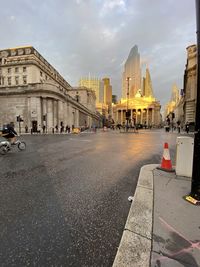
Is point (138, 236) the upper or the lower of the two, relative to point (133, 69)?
lower

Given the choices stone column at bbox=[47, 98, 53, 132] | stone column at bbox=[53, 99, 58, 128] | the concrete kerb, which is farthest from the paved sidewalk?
stone column at bbox=[53, 99, 58, 128]

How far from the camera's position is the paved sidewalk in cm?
179

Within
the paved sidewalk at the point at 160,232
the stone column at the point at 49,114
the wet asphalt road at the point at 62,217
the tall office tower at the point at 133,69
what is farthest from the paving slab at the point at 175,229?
the tall office tower at the point at 133,69

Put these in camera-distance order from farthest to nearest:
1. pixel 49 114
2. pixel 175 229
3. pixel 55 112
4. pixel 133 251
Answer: pixel 55 112 < pixel 49 114 < pixel 175 229 < pixel 133 251

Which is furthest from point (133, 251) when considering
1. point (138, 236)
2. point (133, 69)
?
point (133, 69)

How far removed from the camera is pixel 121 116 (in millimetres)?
119688

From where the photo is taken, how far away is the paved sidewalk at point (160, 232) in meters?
1.79

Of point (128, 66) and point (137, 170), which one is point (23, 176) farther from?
point (128, 66)

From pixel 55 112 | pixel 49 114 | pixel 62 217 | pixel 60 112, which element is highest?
pixel 60 112

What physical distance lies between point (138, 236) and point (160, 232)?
1.09 ft

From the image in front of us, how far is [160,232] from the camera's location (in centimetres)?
223

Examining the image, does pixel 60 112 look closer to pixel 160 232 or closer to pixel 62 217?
pixel 62 217

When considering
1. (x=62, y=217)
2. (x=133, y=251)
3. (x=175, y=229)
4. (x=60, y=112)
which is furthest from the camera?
(x=60, y=112)

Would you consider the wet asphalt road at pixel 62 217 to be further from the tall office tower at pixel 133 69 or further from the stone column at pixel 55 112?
the tall office tower at pixel 133 69
